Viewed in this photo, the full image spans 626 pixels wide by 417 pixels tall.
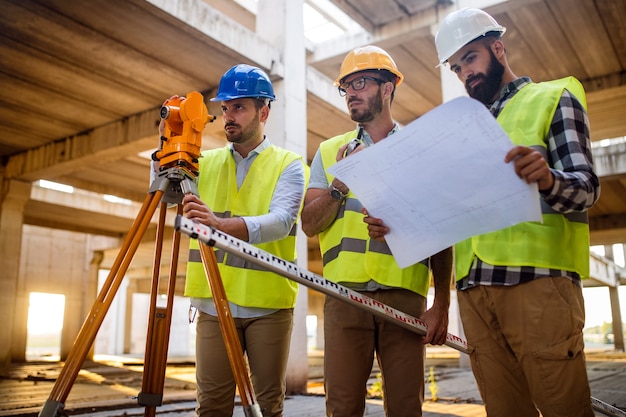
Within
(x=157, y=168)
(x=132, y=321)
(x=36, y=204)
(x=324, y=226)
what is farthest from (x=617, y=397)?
(x=132, y=321)

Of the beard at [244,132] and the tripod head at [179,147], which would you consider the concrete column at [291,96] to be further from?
the tripod head at [179,147]

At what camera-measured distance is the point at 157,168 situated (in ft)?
6.97

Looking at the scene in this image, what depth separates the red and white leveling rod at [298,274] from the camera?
60.2 inches

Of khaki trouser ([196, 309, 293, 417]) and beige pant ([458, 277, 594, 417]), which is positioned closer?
beige pant ([458, 277, 594, 417])

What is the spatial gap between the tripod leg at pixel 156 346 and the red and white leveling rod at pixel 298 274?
1.33 ft

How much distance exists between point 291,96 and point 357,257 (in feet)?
18.7

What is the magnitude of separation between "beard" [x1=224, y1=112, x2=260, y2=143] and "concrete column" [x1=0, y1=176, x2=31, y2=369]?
1070 centimetres

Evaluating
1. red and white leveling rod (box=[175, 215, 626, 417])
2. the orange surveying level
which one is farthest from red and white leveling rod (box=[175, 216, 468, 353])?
the orange surveying level

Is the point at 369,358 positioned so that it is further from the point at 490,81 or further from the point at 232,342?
the point at 490,81

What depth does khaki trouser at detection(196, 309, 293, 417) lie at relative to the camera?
2.17 meters

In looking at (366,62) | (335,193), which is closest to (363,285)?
(335,193)

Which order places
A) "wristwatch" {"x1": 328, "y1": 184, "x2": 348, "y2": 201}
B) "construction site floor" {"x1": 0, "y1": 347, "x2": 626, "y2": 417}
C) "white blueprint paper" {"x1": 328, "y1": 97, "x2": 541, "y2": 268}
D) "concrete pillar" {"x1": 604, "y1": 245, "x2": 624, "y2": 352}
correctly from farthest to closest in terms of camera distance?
"concrete pillar" {"x1": 604, "y1": 245, "x2": 624, "y2": 352}
"construction site floor" {"x1": 0, "y1": 347, "x2": 626, "y2": 417}
"wristwatch" {"x1": 328, "y1": 184, "x2": 348, "y2": 201}
"white blueprint paper" {"x1": 328, "y1": 97, "x2": 541, "y2": 268}

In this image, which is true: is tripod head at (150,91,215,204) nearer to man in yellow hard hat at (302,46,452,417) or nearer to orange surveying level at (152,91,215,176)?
orange surveying level at (152,91,215,176)

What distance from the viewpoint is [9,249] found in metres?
11.4
